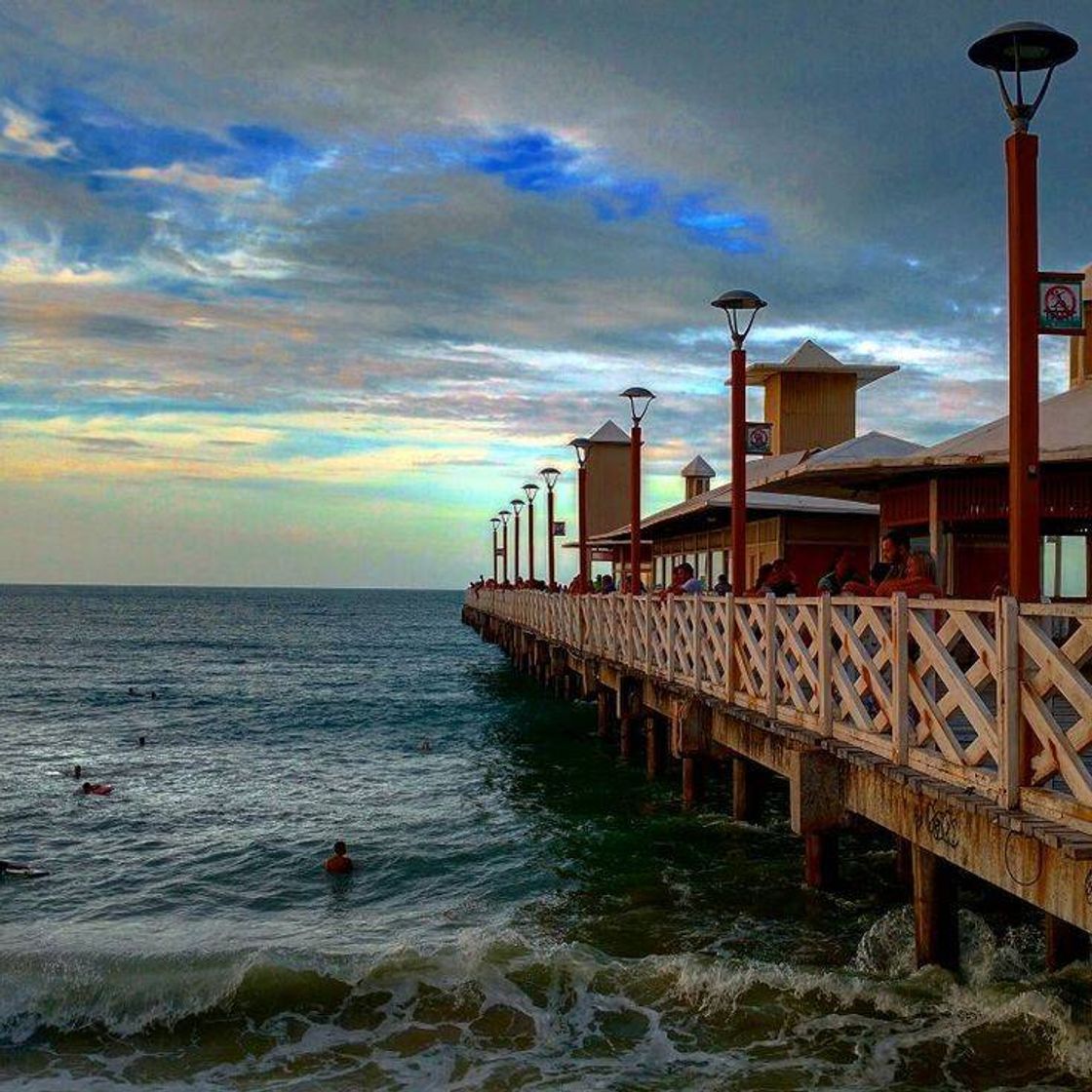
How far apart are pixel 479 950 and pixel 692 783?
533cm

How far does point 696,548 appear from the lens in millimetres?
27375

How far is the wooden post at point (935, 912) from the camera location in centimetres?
732

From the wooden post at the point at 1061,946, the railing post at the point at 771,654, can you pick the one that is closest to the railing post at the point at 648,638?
the railing post at the point at 771,654

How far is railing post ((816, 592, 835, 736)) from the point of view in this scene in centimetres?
857

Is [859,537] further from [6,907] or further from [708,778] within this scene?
[6,907]

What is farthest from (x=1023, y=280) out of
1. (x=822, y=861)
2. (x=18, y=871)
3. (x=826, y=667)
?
(x=18, y=871)

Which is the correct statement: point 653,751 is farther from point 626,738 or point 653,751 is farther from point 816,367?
point 816,367

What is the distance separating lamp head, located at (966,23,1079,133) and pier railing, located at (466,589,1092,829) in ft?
9.14

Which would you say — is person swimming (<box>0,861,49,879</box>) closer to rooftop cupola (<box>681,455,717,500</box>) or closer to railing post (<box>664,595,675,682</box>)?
railing post (<box>664,595,675,682</box>)

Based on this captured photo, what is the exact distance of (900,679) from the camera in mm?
7207

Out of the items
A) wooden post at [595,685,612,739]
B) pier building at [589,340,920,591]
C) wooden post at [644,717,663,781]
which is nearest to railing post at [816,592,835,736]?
pier building at [589,340,920,591]

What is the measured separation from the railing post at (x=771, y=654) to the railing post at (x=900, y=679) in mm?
2636

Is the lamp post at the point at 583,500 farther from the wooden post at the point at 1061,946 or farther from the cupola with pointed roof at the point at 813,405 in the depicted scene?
the wooden post at the point at 1061,946

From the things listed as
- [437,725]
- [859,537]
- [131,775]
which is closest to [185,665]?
[437,725]
